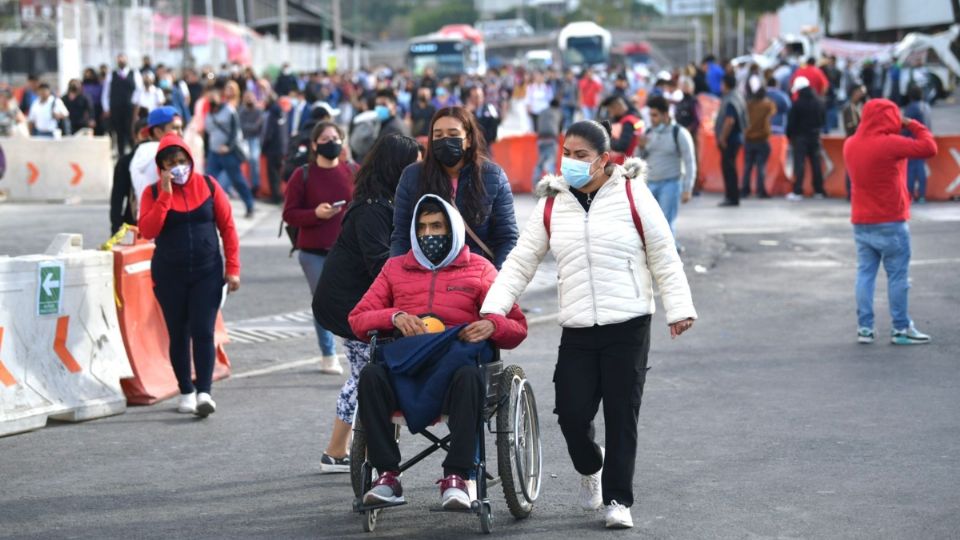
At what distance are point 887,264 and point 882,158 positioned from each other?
84 centimetres

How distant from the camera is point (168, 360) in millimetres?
10438

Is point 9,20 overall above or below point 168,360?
above

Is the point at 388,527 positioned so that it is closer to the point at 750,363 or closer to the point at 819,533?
the point at 819,533

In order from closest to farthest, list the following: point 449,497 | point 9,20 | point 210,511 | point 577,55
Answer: point 449,497, point 210,511, point 9,20, point 577,55

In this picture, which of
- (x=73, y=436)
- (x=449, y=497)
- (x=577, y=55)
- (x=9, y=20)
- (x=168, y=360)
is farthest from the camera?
(x=577, y=55)

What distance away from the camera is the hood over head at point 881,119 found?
36.8 ft

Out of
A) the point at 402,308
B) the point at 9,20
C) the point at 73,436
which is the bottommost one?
the point at 73,436

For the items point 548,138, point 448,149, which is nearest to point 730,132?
point 548,138

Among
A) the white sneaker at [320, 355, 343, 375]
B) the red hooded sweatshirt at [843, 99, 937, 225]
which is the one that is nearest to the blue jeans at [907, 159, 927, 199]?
the red hooded sweatshirt at [843, 99, 937, 225]

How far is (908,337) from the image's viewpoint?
11586mm

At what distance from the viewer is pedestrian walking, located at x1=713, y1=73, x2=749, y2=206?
901 inches

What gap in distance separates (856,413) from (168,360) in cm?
446

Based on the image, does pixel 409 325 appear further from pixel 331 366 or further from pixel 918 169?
pixel 918 169

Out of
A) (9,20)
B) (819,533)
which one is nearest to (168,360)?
(819,533)
